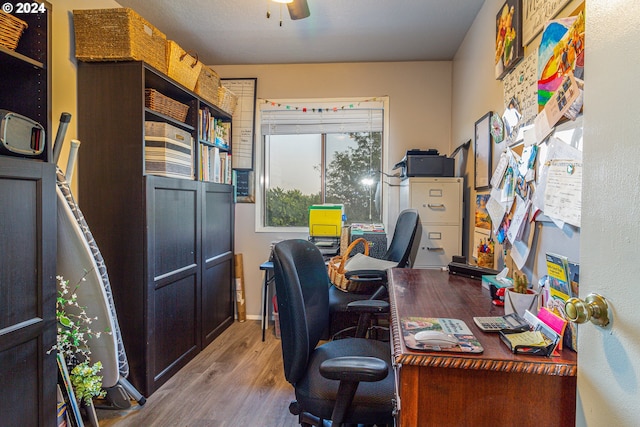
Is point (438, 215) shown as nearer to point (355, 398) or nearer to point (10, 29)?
point (355, 398)

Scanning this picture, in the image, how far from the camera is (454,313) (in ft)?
4.07

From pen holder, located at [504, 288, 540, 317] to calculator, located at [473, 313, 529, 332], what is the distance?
0.03 m

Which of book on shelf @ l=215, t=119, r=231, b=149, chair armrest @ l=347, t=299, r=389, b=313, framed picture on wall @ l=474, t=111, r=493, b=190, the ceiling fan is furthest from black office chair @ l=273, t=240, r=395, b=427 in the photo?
book on shelf @ l=215, t=119, r=231, b=149

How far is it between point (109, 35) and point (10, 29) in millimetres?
673

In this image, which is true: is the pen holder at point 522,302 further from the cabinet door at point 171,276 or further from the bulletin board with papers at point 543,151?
the cabinet door at point 171,276

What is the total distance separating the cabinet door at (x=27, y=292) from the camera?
4.30ft

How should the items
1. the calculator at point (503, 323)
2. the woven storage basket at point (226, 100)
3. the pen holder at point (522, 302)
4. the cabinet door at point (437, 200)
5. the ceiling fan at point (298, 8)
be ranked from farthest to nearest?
1. the woven storage basket at point (226, 100)
2. the cabinet door at point (437, 200)
3. the ceiling fan at point (298, 8)
4. the pen holder at point (522, 302)
5. the calculator at point (503, 323)

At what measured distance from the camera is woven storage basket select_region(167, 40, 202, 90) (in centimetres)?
238

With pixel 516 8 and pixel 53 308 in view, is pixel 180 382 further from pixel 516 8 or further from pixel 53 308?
pixel 516 8

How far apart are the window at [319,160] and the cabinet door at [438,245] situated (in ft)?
2.81

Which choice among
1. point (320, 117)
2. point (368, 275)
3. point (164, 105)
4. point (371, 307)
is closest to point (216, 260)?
point (164, 105)

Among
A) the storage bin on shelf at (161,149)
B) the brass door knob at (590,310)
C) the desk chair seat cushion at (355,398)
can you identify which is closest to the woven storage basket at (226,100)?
the storage bin on shelf at (161,149)

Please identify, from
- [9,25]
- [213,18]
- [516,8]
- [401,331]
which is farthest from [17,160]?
[516,8]

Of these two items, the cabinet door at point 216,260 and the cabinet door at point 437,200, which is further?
the cabinet door at point 216,260
